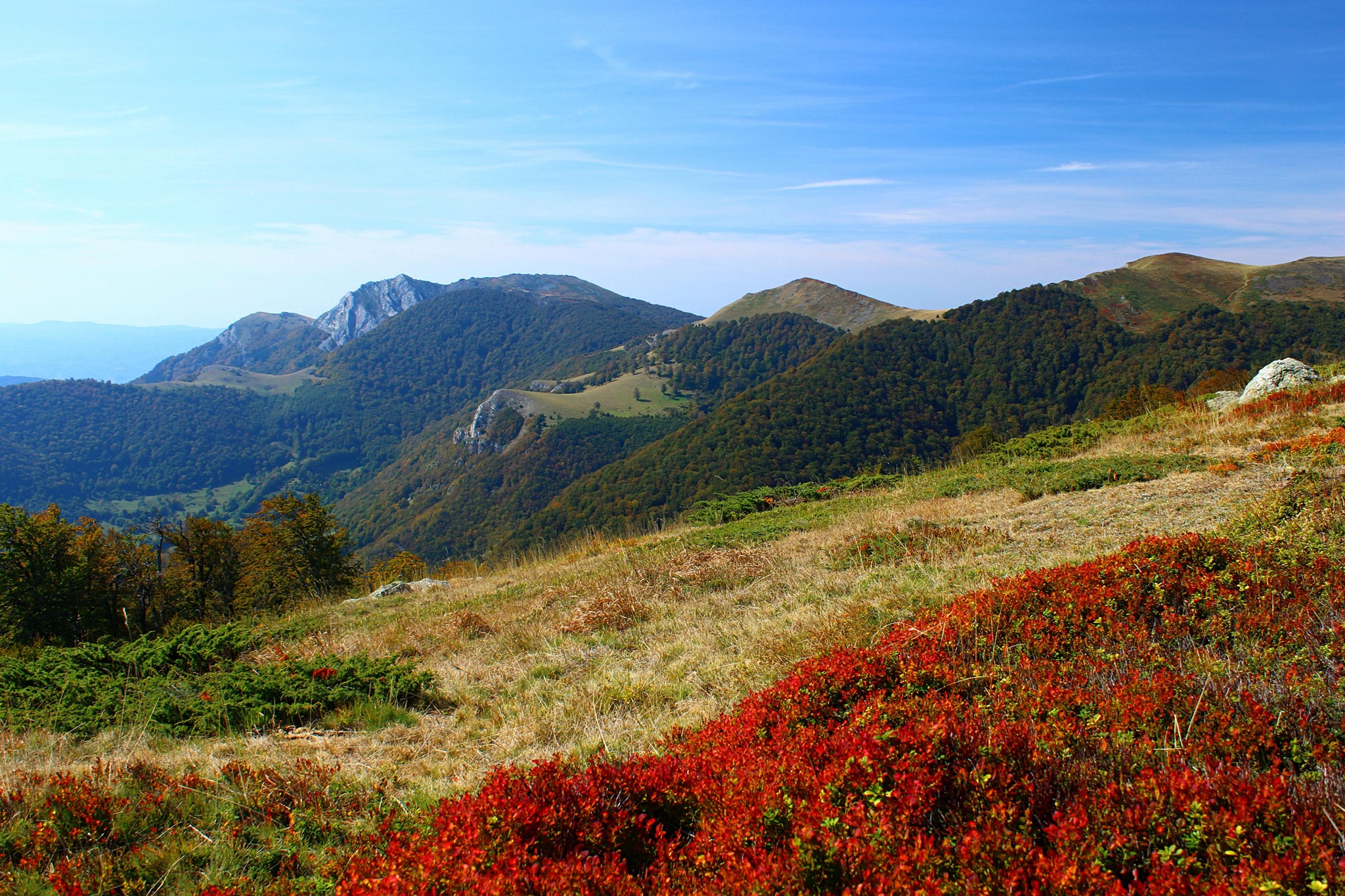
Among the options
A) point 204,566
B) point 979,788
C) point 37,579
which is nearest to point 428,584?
point 37,579

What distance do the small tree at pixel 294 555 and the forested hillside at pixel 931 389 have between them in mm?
45538

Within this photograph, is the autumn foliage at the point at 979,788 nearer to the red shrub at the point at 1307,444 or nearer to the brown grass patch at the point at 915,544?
the brown grass patch at the point at 915,544

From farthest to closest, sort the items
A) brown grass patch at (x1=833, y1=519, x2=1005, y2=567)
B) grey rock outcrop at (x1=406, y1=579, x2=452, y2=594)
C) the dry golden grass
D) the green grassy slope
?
the green grassy slope, grey rock outcrop at (x1=406, y1=579, x2=452, y2=594), brown grass patch at (x1=833, y1=519, x2=1005, y2=567), the dry golden grass

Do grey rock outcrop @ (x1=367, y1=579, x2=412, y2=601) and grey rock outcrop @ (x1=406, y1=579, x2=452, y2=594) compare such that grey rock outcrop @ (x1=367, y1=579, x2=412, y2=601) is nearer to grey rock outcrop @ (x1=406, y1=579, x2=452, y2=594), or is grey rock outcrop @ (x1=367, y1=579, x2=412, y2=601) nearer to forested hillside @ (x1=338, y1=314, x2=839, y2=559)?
grey rock outcrop @ (x1=406, y1=579, x2=452, y2=594)

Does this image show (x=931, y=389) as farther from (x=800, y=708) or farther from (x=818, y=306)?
(x=800, y=708)

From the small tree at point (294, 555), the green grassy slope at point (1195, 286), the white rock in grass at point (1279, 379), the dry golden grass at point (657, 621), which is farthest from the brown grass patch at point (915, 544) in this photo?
→ the green grassy slope at point (1195, 286)

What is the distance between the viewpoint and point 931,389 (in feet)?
304

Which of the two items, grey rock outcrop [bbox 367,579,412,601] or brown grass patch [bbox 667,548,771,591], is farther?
grey rock outcrop [bbox 367,579,412,601]

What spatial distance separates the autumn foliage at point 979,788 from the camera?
76.0 inches

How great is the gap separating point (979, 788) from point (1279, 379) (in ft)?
60.6

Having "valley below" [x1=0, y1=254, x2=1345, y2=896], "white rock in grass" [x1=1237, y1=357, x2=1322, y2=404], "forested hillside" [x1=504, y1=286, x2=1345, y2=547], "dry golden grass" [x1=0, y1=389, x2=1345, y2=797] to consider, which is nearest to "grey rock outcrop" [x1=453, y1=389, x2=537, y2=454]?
"forested hillside" [x1=504, y1=286, x2=1345, y2=547]

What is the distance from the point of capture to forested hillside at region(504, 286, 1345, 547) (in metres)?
73.6

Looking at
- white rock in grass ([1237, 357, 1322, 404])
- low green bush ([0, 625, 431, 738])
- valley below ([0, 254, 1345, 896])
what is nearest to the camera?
valley below ([0, 254, 1345, 896])

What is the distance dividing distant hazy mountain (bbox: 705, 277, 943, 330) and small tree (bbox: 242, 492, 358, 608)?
428ft
